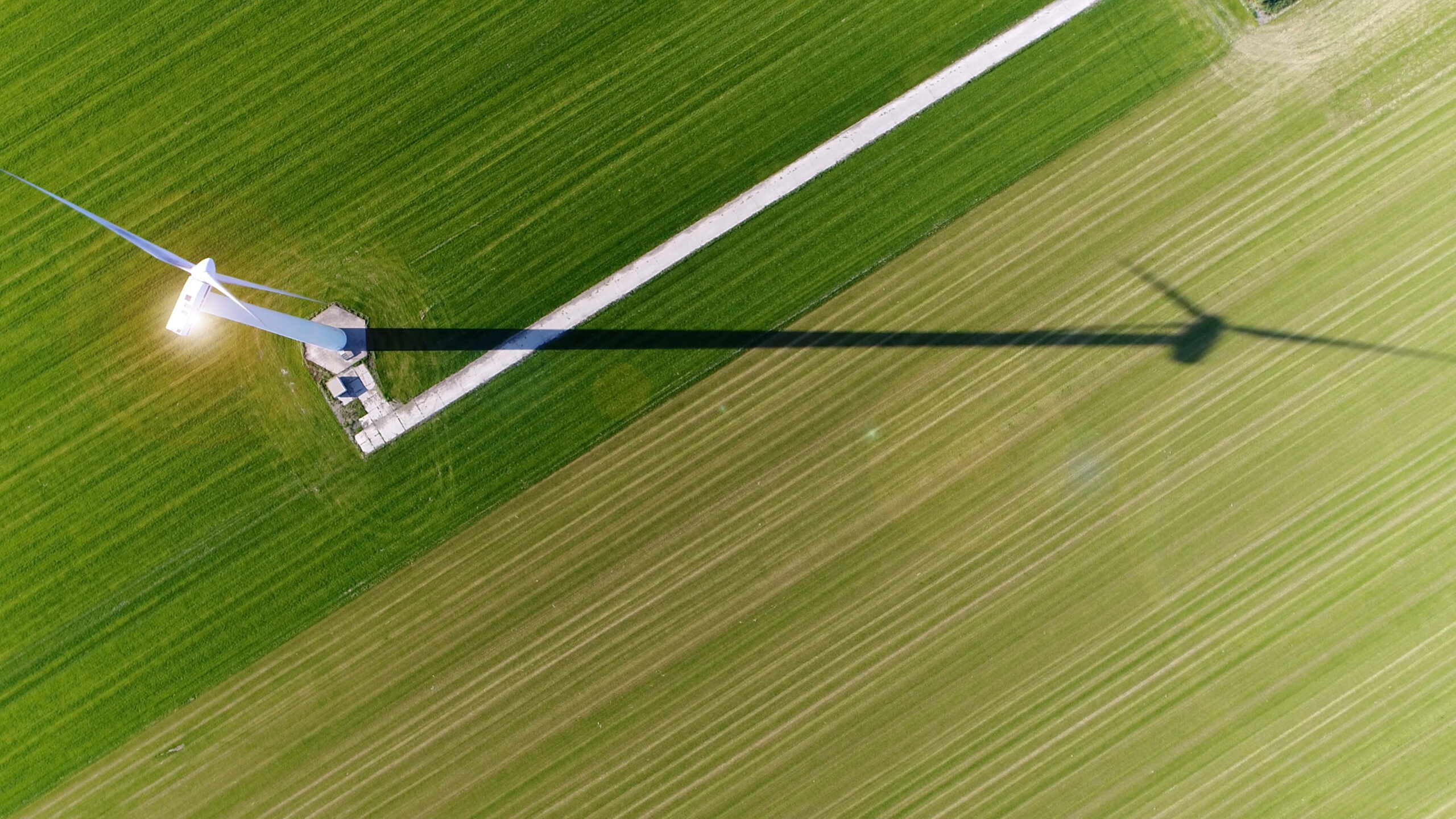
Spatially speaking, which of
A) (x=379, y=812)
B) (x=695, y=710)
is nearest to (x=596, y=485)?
(x=695, y=710)

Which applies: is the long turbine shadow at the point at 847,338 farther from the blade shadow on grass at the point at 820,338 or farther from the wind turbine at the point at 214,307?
the wind turbine at the point at 214,307

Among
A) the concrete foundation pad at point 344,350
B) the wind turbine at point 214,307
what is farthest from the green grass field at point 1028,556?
the wind turbine at point 214,307

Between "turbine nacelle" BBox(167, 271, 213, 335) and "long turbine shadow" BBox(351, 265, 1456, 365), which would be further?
"long turbine shadow" BBox(351, 265, 1456, 365)

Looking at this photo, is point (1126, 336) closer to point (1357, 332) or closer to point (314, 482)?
point (1357, 332)

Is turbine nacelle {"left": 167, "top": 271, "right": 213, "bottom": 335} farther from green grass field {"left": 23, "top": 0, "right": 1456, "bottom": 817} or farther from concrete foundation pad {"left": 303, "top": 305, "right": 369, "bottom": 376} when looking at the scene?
green grass field {"left": 23, "top": 0, "right": 1456, "bottom": 817}

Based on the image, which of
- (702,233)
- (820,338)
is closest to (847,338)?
(820,338)

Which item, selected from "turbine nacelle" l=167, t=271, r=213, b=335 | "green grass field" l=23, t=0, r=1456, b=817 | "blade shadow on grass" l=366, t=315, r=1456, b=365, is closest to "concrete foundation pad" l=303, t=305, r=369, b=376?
"blade shadow on grass" l=366, t=315, r=1456, b=365
